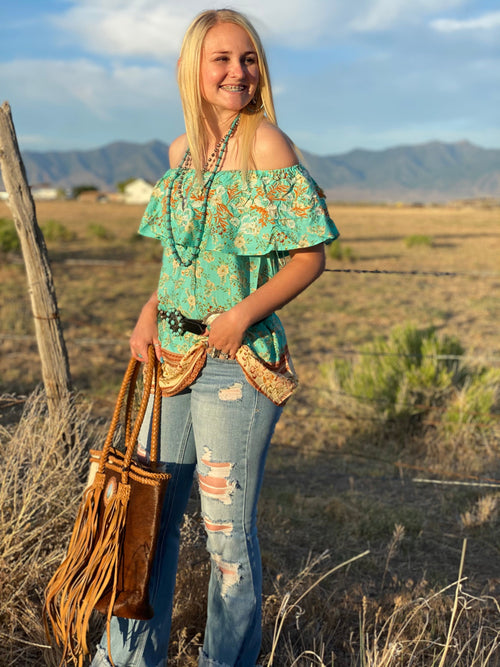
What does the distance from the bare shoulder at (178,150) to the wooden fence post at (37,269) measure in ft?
3.73

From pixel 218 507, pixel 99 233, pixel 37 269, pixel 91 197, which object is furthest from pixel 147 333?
pixel 91 197

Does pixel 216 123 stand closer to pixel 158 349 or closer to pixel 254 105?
pixel 254 105

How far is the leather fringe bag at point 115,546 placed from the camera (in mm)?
1743

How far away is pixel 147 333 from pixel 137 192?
90.1 metres

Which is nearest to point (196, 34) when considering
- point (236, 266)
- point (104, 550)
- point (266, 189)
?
point (266, 189)

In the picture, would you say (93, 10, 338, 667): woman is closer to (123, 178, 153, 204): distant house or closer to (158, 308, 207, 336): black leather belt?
(158, 308, 207, 336): black leather belt

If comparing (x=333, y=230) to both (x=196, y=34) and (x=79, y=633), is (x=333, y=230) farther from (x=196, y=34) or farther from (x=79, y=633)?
(x=79, y=633)

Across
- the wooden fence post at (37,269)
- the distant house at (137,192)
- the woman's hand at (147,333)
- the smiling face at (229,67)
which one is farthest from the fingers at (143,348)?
the distant house at (137,192)

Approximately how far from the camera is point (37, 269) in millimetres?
2906

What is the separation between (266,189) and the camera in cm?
164

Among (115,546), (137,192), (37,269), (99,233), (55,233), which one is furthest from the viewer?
(137,192)

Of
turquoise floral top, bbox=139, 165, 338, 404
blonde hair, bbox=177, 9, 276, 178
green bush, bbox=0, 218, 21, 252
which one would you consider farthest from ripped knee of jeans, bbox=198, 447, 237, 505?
green bush, bbox=0, 218, 21, 252

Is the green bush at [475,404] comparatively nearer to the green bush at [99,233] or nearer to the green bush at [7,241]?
the green bush at [7,241]

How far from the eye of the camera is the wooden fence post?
2.79 metres
